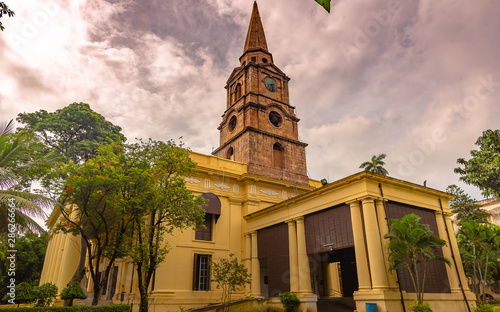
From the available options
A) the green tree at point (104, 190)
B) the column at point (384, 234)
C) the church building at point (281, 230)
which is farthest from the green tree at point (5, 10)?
the column at point (384, 234)

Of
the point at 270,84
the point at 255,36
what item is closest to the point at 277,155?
the point at 270,84

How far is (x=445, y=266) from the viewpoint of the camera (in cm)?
1596

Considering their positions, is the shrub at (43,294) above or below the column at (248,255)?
below

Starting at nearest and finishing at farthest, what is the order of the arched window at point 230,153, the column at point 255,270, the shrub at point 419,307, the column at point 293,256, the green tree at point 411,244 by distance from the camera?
1. the shrub at point 419,307
2. the green tree at point 411,244
3. the column at point 293,256
4. the column at point 255,270
5. the arched window at point 230,153

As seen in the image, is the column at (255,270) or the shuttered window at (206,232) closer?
the column at (255,270)

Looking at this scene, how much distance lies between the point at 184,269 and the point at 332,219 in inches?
373

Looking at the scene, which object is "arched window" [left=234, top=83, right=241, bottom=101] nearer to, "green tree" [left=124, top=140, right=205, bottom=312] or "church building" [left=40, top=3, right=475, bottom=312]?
"church building" [left=40, top=3, right=475, bottom=312]

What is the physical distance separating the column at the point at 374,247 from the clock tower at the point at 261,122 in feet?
38.2

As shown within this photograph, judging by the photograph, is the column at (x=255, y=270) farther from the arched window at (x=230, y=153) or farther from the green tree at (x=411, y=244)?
the green tree at (x=411, y=244)

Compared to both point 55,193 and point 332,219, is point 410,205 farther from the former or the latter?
point 55,193

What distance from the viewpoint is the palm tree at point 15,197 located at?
12.7 m

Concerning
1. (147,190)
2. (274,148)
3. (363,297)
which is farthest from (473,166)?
(147,190)

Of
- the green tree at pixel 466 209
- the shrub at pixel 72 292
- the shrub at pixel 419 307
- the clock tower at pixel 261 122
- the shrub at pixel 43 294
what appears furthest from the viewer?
the green tree at pixel 466 209

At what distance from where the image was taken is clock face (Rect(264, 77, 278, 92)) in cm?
3039
